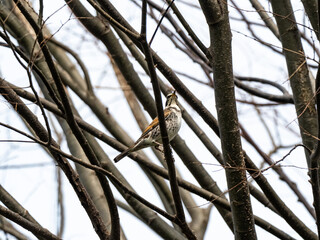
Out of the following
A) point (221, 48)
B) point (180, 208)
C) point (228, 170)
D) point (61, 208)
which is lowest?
point (180, 208)

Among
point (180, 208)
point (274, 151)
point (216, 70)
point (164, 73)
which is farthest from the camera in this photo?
point (274, 151)

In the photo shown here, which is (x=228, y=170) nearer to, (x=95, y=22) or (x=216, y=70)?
(x=216, y=70)

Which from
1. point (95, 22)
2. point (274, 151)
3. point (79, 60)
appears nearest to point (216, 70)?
point (95, 22)

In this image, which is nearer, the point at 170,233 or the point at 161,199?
the point at 170,233

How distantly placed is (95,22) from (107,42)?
32cm

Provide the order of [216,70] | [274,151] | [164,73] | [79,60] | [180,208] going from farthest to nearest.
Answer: [274,151] < [79,60] < [164,73] < [216,70] < [180,208]

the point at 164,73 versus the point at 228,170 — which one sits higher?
the point at 164,73

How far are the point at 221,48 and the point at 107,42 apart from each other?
2.12m

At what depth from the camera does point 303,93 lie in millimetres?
5223

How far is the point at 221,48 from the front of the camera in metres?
4.05

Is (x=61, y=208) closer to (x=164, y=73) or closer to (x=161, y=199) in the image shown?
(x=161, y=199)

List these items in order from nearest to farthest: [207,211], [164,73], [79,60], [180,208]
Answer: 1. [180,208]
2. [164,73]
3. [79,60]
4. [207,211]

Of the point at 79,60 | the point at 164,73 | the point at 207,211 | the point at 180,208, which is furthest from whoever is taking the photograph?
the point at 207,211

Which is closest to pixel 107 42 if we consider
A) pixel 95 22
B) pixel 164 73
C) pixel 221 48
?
pixel 95 22
